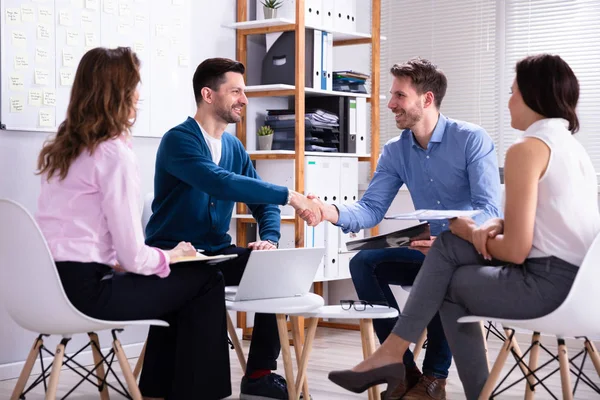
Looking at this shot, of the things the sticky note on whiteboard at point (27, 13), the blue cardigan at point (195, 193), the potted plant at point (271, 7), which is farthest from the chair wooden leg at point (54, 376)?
the potted plant at point (271, 7)

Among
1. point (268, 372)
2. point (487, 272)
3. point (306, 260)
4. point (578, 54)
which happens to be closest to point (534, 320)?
point (487, 272)

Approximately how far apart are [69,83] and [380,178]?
142cm

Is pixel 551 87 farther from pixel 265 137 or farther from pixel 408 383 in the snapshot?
pixel 265 137

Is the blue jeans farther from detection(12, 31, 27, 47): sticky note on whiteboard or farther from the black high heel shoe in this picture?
detection(12, 31, 27, 47): sticky note on whiteboard

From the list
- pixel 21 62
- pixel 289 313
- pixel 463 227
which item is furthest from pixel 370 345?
pixel 21 62

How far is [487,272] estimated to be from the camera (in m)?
2.34

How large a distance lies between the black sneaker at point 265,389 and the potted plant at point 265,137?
5.38 feet

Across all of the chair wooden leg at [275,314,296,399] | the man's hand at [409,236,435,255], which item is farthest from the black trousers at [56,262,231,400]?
the man's hand at [409,236,435,255]

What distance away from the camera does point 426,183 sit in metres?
3.22

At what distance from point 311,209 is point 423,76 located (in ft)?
2.23

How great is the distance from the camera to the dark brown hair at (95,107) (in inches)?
91.0

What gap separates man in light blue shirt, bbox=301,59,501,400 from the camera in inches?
121

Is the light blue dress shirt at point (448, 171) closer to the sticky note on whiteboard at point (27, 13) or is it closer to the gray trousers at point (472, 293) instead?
the gray trousers at point (472, 293)

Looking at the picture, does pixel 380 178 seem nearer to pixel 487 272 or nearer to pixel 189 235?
pixel 189 235
